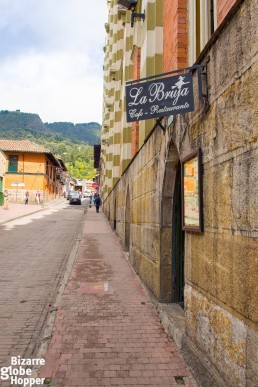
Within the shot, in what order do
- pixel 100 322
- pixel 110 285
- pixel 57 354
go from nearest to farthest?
1. pixel 57 354
2. pixel 100 322
3. pixel 110 285

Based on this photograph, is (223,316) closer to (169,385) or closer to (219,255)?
(219,255)

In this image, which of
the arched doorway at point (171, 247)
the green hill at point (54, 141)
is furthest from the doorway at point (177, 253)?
the green hill at point (54, 141)

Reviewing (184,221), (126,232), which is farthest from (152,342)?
(126,232)

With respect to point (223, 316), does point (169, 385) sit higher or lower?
lower

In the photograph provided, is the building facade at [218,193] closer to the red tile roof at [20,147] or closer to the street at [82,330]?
the street at [82,330]

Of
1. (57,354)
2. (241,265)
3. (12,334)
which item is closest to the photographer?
(241,265)

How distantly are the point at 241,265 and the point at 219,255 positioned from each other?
0.46m

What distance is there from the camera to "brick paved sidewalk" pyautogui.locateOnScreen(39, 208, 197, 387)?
3.49m

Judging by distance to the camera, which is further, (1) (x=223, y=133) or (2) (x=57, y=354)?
(2) (x=57, y=354)

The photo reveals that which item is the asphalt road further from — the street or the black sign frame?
the black sign frame

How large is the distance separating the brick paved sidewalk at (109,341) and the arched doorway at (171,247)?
0.54 meters

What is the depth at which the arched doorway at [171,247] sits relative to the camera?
5.54 meters

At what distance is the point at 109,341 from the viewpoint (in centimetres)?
436

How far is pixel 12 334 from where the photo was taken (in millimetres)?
4629
